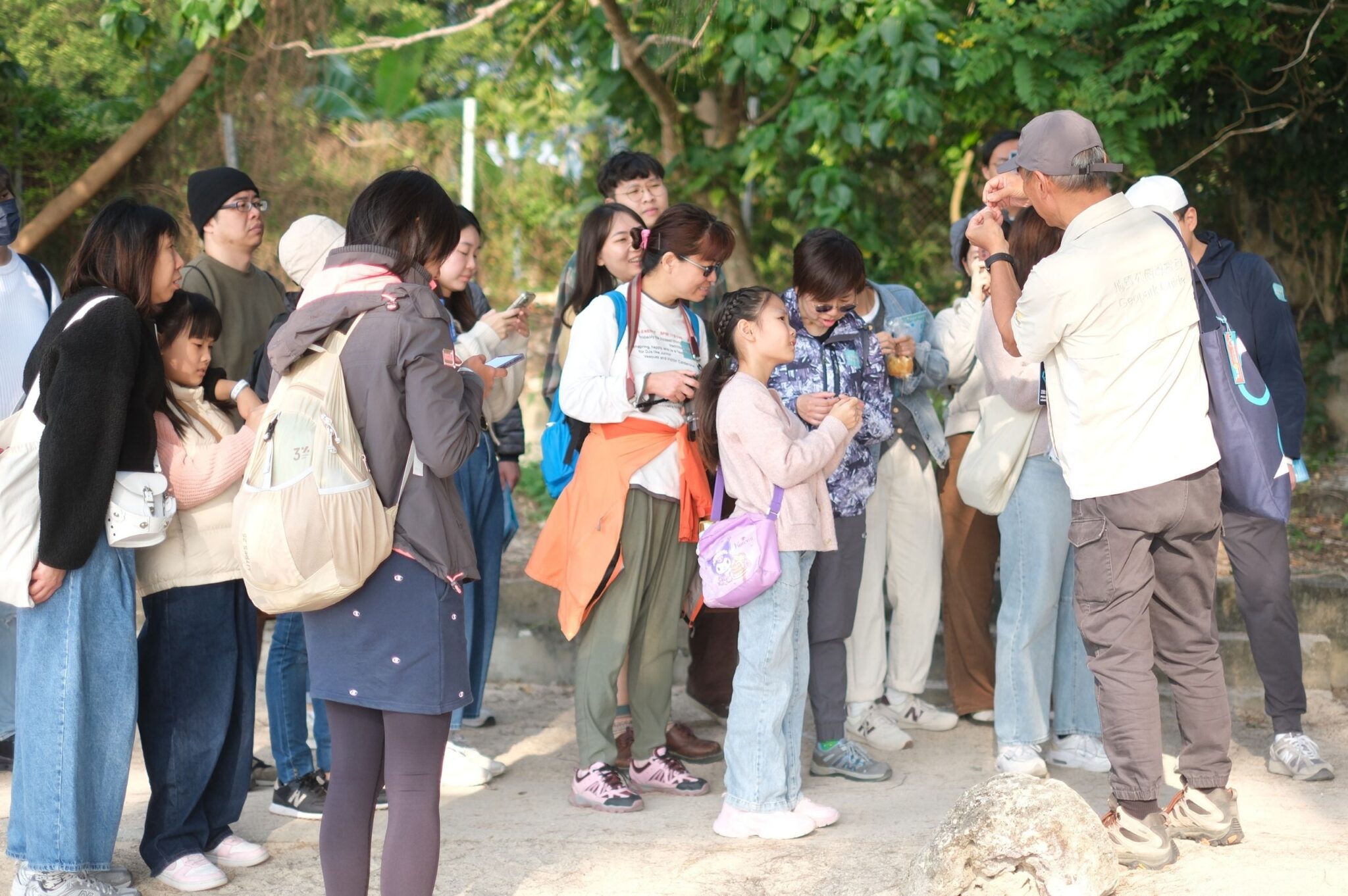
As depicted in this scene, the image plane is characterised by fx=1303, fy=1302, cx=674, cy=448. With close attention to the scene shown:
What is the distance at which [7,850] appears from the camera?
3357 millimetres

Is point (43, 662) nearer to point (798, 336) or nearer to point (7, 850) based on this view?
point (7, 850)

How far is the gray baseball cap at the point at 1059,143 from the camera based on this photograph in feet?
10.9

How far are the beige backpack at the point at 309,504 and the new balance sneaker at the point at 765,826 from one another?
1526 mm

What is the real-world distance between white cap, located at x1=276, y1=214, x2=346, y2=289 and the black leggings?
5.05 ft

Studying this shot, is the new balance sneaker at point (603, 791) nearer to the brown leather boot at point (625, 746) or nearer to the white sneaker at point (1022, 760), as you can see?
the brown leather boot at point (625, 746)

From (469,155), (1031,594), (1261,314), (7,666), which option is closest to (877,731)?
(1031,594)

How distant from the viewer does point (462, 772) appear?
4.43m

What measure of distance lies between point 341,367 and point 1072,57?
14.0 feet

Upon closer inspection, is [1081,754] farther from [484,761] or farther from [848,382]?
[484,761]

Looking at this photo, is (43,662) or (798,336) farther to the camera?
(798,336)

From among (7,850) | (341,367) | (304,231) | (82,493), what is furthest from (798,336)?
(7,850)

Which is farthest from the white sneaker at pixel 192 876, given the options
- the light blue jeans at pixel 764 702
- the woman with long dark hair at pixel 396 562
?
the light blue jeans at pixel 764 702

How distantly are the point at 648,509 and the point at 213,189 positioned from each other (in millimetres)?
1710

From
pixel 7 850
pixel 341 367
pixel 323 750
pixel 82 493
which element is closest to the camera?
pixel 341 367
